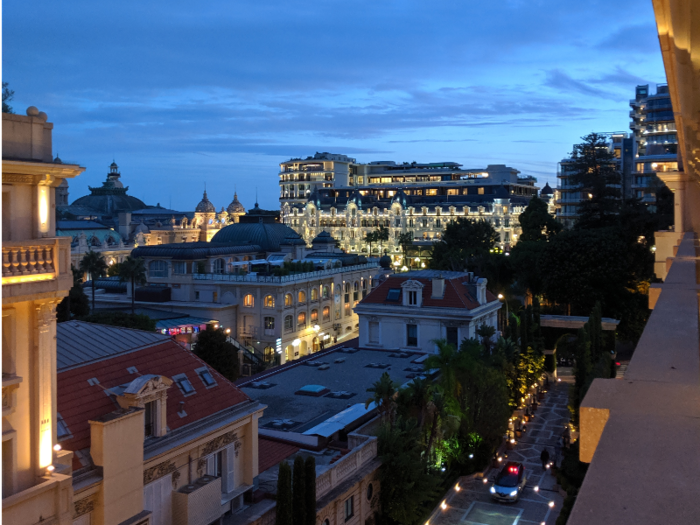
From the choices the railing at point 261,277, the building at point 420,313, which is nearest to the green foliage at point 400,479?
the building at point 420,313

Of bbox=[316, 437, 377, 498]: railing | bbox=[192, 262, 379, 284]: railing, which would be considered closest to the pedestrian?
bbox=[316, 437, 377, 498]: railing

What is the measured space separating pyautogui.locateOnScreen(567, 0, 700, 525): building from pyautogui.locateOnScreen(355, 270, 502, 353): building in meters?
41.2

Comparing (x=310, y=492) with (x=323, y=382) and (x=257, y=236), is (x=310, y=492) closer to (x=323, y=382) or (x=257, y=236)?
(x=323, y=382)

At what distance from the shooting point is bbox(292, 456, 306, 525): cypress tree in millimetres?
22141

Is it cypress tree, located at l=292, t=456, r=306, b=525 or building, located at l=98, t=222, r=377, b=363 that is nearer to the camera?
cypress tree, located at l=292, t=456, r=306, b=525

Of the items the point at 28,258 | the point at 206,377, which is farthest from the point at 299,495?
the point at 28,258

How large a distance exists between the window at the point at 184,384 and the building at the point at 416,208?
121926 mm

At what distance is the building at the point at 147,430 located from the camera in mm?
17625

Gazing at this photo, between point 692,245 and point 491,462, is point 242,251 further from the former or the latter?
point 692,245

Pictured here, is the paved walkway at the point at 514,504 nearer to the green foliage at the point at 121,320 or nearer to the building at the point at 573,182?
the green foliage at the point at 121,320

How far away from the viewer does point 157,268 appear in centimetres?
7200

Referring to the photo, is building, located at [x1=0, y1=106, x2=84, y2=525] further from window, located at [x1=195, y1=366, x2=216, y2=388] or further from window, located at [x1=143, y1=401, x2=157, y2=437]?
window, located at [x1=195, y1=366, x2=216, y2=388]

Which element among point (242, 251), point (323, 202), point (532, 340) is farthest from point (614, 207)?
point (323, 202)

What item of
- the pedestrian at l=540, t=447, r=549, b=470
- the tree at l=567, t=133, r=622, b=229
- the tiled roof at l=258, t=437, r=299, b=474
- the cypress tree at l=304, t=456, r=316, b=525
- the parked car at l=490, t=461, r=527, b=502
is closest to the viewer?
the cypress tree at l=304, t=456, r=316, b=525
